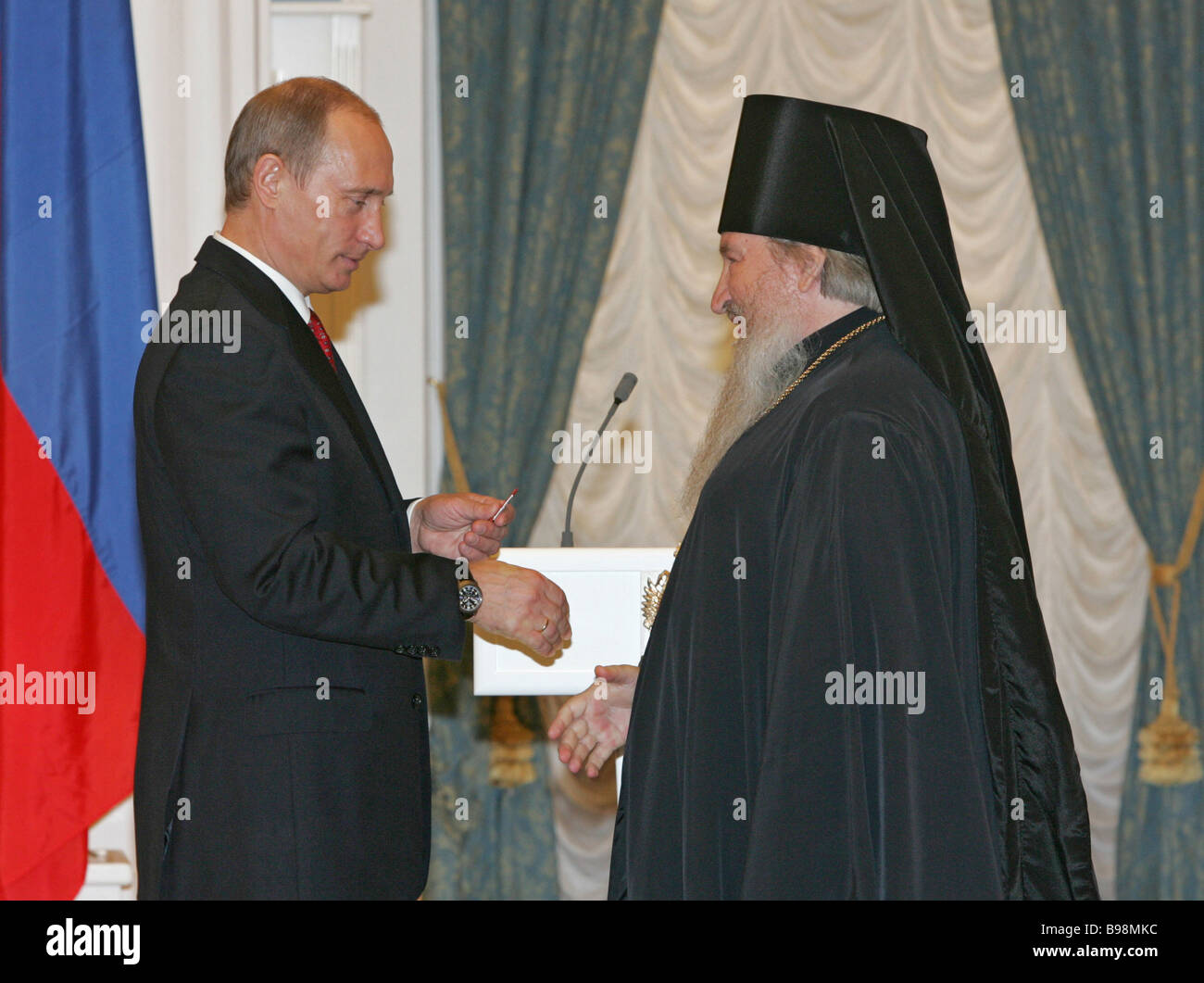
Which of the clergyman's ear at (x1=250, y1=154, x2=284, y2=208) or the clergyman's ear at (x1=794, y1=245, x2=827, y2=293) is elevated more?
the clergyman's ear at (x1=250, y1=154, x2=284, y2=208)

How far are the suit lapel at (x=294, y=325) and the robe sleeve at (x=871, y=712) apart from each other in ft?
3.23

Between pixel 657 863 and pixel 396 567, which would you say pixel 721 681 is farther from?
pixel 396 567

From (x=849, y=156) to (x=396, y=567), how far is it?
1.16 meters

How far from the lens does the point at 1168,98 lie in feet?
18.1

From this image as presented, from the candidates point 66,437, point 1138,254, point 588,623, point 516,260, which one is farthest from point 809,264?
point 1138,254

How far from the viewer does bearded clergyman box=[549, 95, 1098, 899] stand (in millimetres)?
2098

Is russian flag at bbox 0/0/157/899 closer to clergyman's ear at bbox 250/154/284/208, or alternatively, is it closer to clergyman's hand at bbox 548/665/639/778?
clergyman's ear at bbox 250/154/284/208


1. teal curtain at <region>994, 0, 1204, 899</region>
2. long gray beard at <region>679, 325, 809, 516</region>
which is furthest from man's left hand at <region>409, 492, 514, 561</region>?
teal curtain at <region>994, 0, 1204, 899</region>

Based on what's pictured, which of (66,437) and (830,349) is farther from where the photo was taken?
(66,437)

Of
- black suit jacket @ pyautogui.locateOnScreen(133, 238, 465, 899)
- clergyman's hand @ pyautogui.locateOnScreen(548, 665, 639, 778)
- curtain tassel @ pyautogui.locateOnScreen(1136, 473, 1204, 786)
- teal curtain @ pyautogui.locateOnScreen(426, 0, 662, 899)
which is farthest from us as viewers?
curtain tassel @ pyautogui.locateOnScreen(1136, 473, 1204, 786)

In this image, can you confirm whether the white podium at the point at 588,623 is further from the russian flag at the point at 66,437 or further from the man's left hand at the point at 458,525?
the russian flag at the point at 66,437

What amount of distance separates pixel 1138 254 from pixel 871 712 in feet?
13.5

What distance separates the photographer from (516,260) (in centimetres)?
536

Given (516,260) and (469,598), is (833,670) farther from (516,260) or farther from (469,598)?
(516,260)
